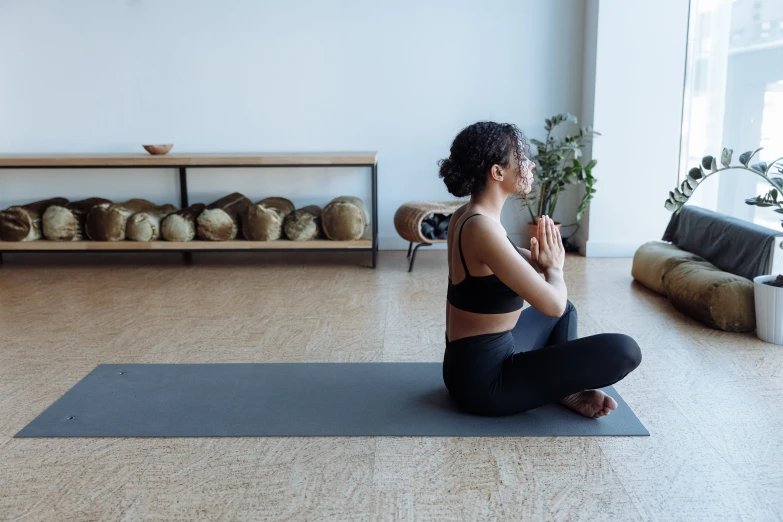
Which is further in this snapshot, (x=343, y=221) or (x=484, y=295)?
(x=343, y=221)

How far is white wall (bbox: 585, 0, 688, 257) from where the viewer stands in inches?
198

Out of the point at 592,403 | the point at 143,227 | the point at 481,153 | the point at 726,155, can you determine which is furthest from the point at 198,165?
the point at 592,403

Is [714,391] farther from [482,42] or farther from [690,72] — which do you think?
[482,42]

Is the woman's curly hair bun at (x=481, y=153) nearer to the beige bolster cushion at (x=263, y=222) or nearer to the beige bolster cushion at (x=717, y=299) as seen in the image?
the beige bolster cushion at (x=717, y=299)

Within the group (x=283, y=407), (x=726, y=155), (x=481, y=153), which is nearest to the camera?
(x=481, y=153)

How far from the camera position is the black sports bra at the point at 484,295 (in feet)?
7.74

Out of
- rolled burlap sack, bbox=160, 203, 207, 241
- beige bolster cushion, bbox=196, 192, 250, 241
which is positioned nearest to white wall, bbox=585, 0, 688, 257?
beige bolster cushion, bbox=196, 192, 250, 241

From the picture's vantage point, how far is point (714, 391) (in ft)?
9.15

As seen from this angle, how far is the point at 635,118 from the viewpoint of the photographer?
5.17m

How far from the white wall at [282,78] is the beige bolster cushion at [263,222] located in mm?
598

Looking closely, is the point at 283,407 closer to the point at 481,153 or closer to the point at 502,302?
the point at 502,302

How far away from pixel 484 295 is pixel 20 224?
3.84 m

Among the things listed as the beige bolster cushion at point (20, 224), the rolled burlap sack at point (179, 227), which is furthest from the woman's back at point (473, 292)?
the beige bolster cushion at point (20, 224)

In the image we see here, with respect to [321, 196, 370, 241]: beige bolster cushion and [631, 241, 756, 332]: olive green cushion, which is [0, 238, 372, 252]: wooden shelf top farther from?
[631, 241, 756, 332]: olive green cushion
